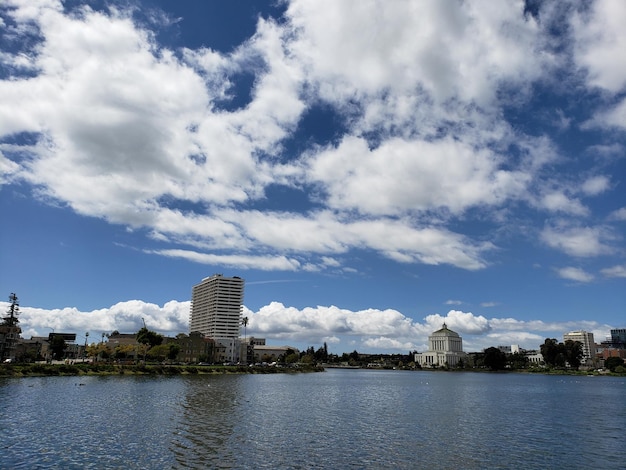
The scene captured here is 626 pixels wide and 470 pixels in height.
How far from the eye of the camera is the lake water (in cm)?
3941

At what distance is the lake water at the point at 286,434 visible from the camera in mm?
39406

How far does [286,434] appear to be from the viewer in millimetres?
51844

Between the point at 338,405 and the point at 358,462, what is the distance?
151 feet

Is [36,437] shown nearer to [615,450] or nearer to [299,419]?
[299,419]

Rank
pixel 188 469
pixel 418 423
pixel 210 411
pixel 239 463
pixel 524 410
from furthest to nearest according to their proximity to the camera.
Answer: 1. pixel 524 410
2. pixel 210 411
3. pixel 418 423
4. pixel 239 463
5. pixel 188 469

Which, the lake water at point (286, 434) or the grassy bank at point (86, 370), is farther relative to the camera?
the grassy bank at point (86, 370)

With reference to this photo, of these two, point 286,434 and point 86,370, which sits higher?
point 86,370

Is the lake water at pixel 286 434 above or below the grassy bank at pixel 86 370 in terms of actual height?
below

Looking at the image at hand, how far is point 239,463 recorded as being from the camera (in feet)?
124

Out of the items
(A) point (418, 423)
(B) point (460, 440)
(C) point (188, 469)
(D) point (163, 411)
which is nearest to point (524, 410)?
(A) point (418, 423)

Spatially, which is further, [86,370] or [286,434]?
[86,370]

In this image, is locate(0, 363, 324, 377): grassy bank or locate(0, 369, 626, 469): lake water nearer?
locate(0, 369, 626, 469): lake water

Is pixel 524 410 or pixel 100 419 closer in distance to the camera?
pixel 100 419

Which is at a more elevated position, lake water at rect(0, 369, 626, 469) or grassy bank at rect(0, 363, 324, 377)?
grassy bank at rect(0, 363, 324, 377)
